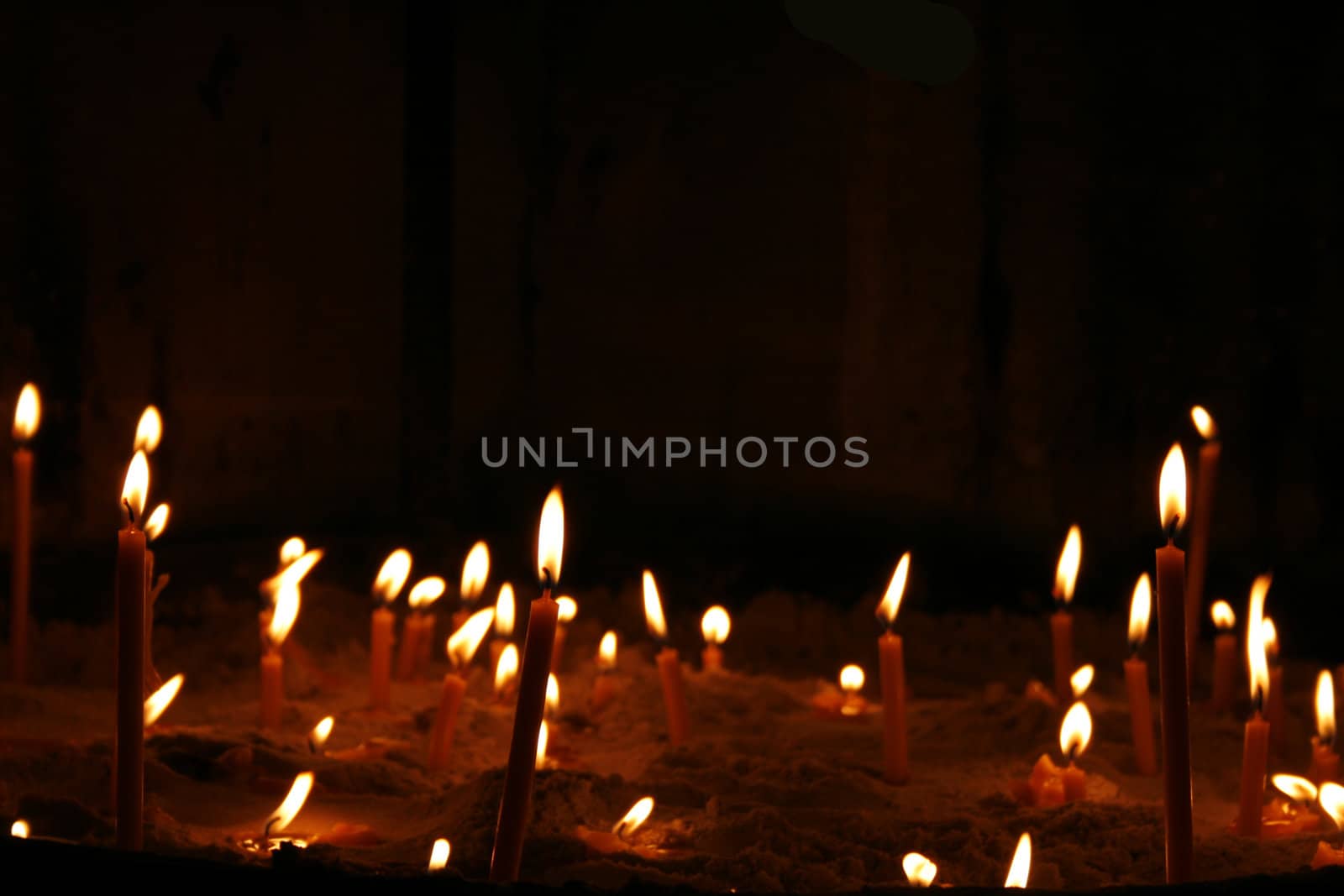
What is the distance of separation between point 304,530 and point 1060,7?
271 cm

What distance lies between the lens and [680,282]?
449 cm

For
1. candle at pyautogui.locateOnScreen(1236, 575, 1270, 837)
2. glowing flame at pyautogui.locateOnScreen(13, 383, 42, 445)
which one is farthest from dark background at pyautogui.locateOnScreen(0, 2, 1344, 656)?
candle at pyautogui.locateOnScreen(1236, 575, 1270, 837)

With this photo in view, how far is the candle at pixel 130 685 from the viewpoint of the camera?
1876 mm

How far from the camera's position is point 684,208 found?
175 inches

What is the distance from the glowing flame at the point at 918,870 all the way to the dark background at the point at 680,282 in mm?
2250

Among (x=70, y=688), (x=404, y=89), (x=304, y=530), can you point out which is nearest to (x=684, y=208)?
(x=404, y=89)

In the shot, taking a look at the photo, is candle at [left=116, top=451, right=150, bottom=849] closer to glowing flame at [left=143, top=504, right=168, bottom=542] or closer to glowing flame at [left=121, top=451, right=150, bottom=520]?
glowing flame at [left=121, top=451, right=150, bottom=520]

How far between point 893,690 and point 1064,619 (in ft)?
2.10

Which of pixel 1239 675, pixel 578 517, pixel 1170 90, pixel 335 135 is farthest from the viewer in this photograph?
pixel 578 517

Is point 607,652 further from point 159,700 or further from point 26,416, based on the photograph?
point 26,416

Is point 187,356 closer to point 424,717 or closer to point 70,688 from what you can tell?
point 70,688

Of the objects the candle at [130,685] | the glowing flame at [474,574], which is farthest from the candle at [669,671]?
the candle at [130,685]

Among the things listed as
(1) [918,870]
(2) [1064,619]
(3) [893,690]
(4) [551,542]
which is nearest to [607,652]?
(3) [893,690]

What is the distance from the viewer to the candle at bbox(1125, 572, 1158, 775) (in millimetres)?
2693
